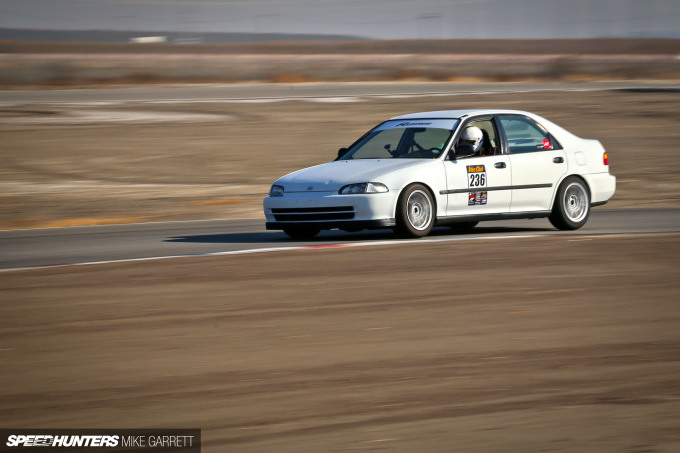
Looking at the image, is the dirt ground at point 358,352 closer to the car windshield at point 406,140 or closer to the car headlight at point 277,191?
the car headlight at point 277,191

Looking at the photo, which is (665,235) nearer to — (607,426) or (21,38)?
(607,426)

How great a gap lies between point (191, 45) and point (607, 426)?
11138 cm

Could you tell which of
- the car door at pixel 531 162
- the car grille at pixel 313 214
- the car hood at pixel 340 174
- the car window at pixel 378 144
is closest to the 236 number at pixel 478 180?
the car door at pixel 531 162

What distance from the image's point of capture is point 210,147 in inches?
988

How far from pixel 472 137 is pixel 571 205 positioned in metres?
1.69

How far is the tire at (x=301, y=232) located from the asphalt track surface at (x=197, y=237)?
0.10 m

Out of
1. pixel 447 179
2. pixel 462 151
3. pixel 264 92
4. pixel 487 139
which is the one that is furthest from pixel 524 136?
pixel 264 92

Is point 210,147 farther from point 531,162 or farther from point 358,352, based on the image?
point 358,352

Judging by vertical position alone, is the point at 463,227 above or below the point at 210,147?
below

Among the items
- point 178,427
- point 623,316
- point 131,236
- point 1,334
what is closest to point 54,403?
point 178,427

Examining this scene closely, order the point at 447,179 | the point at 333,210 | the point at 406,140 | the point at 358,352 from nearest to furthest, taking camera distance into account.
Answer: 1. the point at 358,352
2. the point at 333,210
3. the point at 447,179
4. the point at 406,140

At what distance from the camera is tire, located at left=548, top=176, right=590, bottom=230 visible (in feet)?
41.4

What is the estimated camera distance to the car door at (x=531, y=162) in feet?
40.1

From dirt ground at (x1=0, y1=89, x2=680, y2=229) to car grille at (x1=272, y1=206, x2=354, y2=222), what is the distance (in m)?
A: 4.88
